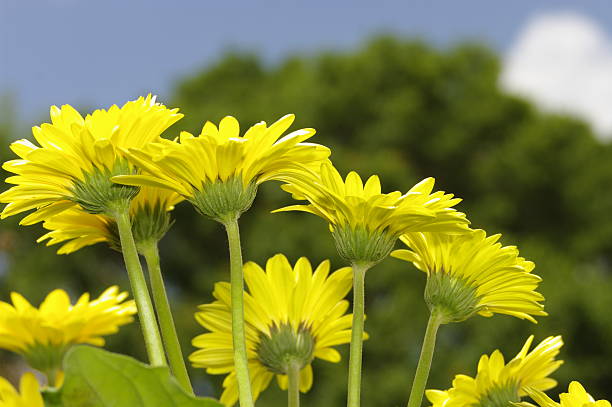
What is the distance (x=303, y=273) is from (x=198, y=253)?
731 cm

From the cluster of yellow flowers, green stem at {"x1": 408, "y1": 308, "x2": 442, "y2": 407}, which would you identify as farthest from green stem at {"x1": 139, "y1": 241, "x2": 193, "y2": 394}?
green stem at {"x1": 408, "y1": 308, "x2": 442, "y2": 407}

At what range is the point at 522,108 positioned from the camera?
7723 millimetres

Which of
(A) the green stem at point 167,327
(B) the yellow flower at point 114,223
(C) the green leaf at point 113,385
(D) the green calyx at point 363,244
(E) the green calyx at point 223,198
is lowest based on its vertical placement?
(C) the green leaf at point 113,385

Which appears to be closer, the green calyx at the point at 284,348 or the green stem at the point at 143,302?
the green stem at the point at 143,302

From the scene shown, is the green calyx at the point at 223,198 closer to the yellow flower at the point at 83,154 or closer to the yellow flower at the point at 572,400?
the yellow flower at the point at 83,154

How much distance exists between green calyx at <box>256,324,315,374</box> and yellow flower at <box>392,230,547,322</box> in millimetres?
86

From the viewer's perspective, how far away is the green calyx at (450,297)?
471mm

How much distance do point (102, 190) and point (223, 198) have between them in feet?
0.21

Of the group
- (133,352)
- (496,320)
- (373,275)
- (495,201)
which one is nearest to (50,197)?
(496,320)

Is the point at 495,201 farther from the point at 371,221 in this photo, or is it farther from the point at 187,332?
Result: the point at 371,221

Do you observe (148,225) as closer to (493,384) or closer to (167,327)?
(167,327)

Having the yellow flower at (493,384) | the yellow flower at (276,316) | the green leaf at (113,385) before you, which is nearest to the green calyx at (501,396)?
the yellow flower at (493,384)

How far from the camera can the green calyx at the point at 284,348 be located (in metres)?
0.50

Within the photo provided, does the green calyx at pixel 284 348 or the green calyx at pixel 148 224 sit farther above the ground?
the green calyx at pixel 148 224
